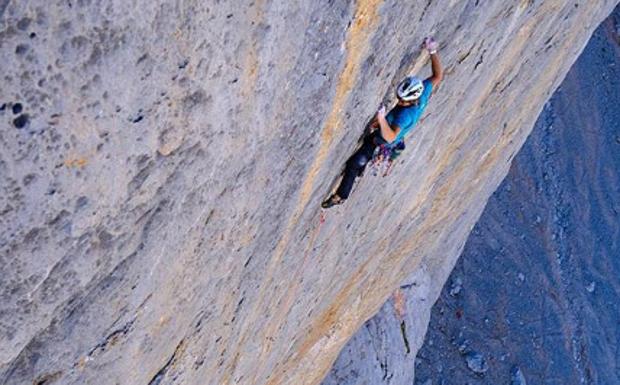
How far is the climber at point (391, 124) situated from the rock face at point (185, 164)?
0.37 ft

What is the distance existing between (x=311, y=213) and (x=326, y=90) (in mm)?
989

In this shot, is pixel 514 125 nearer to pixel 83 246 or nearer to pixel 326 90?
pixel 326 90

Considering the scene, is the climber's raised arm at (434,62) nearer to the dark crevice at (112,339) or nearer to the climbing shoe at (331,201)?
the climbing shoe at (331,201)

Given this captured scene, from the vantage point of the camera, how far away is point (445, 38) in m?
4.12

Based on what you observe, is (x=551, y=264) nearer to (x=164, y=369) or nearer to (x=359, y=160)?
(x=359, y=160)

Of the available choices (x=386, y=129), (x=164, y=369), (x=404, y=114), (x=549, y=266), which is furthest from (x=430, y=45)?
(x=549, y=266)

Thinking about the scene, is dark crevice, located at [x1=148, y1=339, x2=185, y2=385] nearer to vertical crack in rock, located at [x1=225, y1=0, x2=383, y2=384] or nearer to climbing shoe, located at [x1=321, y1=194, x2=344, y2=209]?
vertical crack in rock, located at [x1=225, y1=0, x2=383, y2=384]

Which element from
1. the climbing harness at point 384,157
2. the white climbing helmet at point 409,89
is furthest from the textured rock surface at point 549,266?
the white climbing helmet at point 409,89

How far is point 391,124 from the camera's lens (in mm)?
4055

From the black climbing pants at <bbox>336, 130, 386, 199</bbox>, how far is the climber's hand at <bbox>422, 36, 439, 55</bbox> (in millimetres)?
486

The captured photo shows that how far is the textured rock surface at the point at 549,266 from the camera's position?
11766 millimetres

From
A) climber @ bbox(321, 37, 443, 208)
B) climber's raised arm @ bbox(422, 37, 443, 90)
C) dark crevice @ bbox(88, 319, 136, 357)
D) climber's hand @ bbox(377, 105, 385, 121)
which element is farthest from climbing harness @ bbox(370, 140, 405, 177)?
dark crevice @ bbox(88, 319, 136, 357)

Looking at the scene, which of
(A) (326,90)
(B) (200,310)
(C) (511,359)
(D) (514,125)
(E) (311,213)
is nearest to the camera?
(A) (326,90)

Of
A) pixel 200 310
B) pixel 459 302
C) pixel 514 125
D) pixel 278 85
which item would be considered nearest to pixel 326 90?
pixel 278 85
